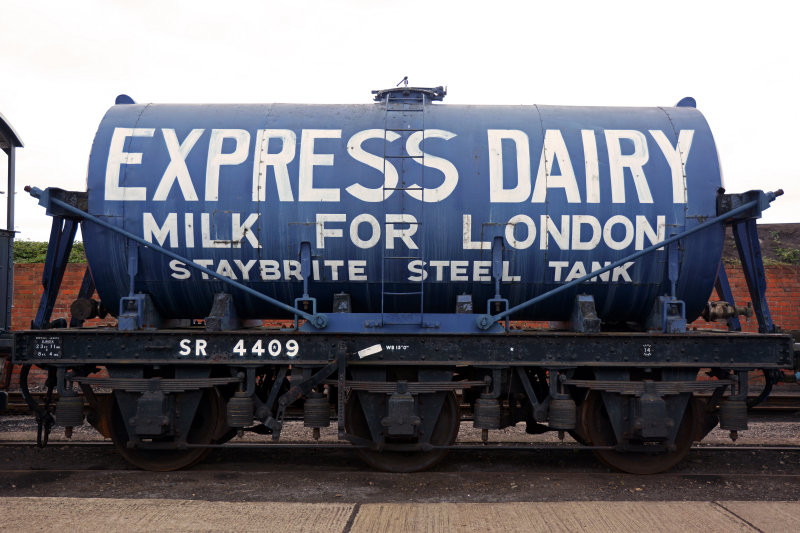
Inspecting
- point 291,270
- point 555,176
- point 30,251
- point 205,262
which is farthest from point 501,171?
point 30,251

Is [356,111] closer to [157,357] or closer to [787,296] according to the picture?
[157,357]

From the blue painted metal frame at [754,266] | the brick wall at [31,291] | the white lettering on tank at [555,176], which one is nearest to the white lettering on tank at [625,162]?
the white lettering on tank at [555,176]

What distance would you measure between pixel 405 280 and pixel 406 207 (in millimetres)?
815

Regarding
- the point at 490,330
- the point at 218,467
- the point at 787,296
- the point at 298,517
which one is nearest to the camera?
the point at 298,517

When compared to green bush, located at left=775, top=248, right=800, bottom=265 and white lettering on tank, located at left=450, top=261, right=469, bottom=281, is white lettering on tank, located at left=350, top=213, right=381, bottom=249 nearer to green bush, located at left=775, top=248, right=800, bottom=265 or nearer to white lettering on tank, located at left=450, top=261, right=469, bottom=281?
white lettering on tank, located at left=450, top=261, right=469, bottom=281

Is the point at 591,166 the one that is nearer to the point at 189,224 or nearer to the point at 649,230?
the point at 649,230

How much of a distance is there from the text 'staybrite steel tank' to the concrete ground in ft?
7.64

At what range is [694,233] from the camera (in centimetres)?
696

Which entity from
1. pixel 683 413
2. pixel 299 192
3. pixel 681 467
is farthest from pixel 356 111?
pixel 681 467

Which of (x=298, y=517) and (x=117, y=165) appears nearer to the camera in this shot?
(x=298, y=517)

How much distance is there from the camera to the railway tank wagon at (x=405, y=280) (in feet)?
22.2

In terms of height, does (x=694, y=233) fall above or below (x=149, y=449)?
above

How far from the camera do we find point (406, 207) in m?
6.92

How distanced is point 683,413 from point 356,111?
5.11m
